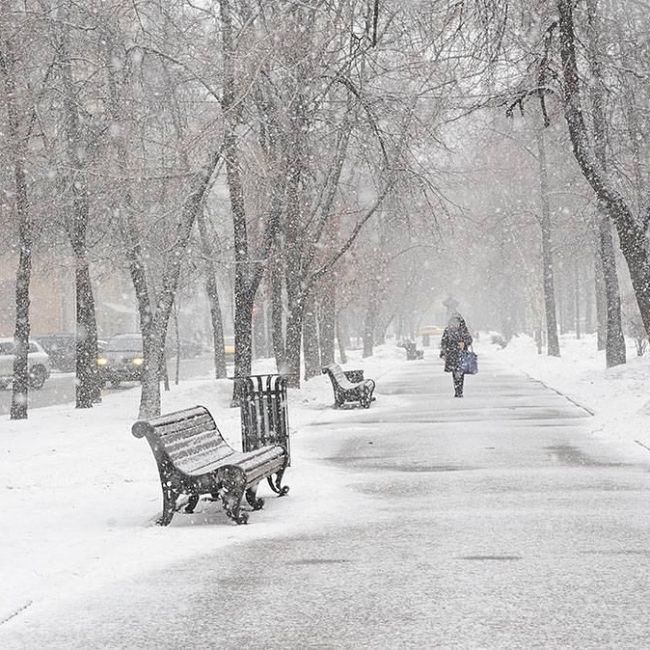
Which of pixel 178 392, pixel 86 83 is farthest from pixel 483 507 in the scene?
pixel 178 392

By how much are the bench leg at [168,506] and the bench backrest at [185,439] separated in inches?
8.9

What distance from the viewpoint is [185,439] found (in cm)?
958

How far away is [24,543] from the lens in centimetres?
787

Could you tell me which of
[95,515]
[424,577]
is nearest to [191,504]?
[95,515]

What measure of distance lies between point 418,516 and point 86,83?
43.4 ft

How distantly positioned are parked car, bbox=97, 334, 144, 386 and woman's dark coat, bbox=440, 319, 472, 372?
1459cm

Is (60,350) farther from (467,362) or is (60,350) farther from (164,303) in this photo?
(164,303)

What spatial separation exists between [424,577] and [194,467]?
10.2 feet

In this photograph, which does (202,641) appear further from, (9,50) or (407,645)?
(9,50)

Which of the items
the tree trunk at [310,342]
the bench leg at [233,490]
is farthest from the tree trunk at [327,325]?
the bench leg at [233,490]

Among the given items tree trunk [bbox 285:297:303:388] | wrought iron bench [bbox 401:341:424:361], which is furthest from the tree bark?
wrought iron bench [bbox 401:341:424:361]

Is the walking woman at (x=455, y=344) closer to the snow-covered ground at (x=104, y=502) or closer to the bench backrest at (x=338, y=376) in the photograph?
the bench backrest at (x=338, y=376)

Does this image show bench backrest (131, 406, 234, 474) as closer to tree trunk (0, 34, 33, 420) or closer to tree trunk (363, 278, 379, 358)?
tree trunk (0, 34, 33, 420)

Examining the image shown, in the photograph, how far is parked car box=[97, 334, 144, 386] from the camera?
35.0m
